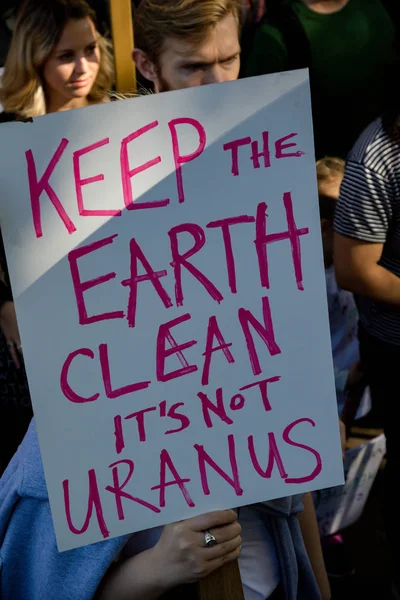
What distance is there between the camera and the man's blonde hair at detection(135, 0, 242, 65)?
161cm

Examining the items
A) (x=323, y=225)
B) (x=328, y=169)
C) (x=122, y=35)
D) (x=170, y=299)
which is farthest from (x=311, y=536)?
(x=328, y=169)

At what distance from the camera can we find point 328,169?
97.7 inches

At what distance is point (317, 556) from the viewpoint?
58.0 inches

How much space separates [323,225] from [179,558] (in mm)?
1521

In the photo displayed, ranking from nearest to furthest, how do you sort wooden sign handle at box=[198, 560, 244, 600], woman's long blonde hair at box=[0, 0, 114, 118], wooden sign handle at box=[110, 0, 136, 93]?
wooden sign handle at box=[198, 560, 244, 600]
wooden sign handle at box=[110, 0, 136, 93]
woman's long blonde hair at box=[0, 0, 114, 118]

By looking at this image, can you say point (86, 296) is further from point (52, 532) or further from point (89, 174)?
point (52, 532)

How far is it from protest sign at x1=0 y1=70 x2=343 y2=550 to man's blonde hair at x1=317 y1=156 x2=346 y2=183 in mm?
1419

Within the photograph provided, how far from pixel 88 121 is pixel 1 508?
0.56 meters

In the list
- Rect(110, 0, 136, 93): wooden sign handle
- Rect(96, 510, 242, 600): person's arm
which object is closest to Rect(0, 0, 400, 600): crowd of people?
Rect(96, 510, 242, 600): person's arm

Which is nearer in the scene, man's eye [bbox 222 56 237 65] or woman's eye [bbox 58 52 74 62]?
man's eye [bbox 222 56 237 65]

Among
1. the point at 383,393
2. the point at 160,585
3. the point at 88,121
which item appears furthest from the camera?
the point at 383,393

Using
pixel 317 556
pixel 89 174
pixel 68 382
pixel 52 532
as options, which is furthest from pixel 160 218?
pixel 317 556

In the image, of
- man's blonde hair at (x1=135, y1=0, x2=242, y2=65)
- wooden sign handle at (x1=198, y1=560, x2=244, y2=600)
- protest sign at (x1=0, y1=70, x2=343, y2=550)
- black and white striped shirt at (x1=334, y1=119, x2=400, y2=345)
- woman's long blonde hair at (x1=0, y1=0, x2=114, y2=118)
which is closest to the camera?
protest sign at (x1=0, y1=70, x2=343, y2=550)

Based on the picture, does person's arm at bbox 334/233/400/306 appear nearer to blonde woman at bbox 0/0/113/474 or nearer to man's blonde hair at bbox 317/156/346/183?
man's blonde hair at bbox 317/156/346/183
